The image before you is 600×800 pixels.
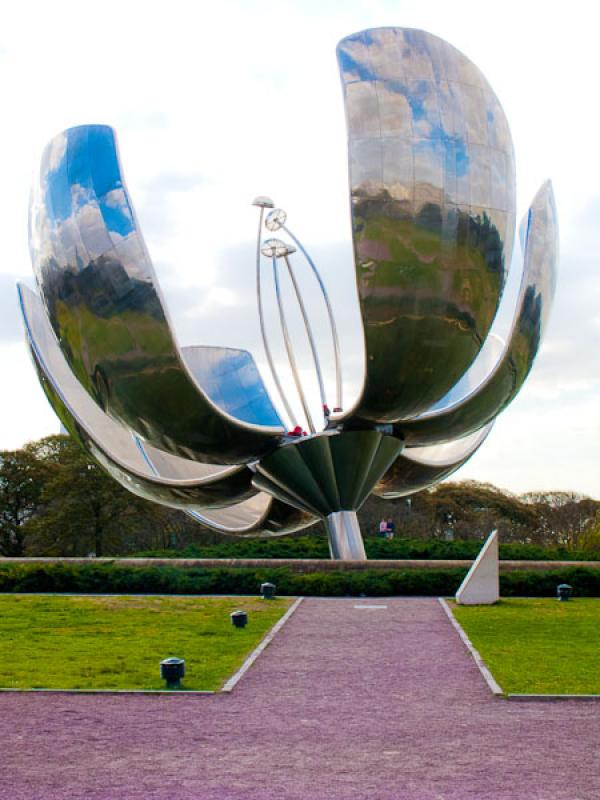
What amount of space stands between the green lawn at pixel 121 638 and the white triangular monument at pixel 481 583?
2867 millimetres

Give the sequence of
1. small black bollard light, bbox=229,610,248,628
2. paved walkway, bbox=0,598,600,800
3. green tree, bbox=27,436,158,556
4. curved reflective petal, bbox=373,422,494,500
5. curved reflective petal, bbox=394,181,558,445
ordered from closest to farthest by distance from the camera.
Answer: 1. paved walkway, bbox=0,598,600,800
2. small black bollard light, bbox=229,610,248,628
3. curved reflective petal, bbox=394,181,558,445
4. curved reflective petal, bbox=373,422,494,500
5. green tree, bbox=27,436,158,556

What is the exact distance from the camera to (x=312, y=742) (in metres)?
7.14

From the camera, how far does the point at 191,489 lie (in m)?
20.2

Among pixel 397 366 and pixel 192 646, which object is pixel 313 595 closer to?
pixel 397 366

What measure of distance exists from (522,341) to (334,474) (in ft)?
14.0

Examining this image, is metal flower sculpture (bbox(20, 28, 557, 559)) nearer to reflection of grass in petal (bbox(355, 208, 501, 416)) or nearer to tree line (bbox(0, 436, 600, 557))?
reflection of grass in petal (bbox(355, 208, 501, 416))

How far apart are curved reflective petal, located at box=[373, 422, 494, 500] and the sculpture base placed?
175 centimetres

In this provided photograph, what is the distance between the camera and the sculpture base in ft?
65.4

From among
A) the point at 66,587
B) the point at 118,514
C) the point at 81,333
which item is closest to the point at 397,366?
the point at 81,333

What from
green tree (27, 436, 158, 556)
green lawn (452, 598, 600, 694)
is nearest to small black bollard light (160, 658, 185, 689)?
green lawn (452, 598, 600, 694)

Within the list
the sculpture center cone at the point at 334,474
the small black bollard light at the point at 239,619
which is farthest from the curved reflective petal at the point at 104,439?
the small black bollard light at the point at 239,619

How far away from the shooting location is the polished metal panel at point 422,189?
44.9 feet

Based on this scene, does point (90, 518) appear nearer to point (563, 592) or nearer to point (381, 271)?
point (563, 592)

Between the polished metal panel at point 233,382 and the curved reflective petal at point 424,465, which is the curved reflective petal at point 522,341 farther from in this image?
the polished metal panel at point 233,382
